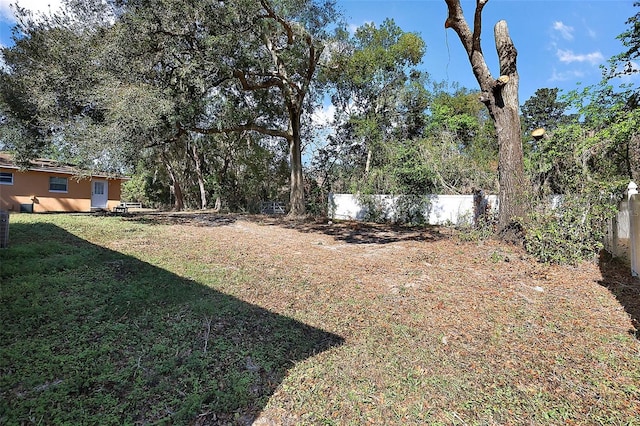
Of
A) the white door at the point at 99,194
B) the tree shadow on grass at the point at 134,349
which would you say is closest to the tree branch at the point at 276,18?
the tree shadow on grass at the point at 134,349

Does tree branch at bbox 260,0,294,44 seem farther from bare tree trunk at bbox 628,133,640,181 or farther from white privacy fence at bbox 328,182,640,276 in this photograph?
bare tree trunk at bbox 628,133,640,181

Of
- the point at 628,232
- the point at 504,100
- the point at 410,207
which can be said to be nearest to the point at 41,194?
the point at 410,207

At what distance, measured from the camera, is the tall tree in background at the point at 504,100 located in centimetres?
641

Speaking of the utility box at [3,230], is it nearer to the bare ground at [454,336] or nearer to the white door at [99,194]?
the bare ground at [454,336]

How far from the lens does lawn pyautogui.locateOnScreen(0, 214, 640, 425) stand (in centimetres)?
202

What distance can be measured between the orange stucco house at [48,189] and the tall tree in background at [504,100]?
12.7 metres

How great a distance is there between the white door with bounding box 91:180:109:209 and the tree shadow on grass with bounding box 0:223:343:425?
559 inches

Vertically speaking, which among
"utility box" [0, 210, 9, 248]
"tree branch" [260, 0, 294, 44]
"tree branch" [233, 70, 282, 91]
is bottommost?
"utility box" [0, 210, 9, 248]

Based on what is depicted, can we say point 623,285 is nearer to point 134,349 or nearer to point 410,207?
point 134,349

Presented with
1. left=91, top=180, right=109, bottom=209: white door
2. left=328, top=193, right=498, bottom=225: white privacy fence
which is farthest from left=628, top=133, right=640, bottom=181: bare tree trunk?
left=91, top=180, right=109, bottom=209: white door

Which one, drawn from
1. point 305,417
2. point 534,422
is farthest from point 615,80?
point 305,417

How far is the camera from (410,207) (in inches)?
488

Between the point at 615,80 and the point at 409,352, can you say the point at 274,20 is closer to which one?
the point at 615,80

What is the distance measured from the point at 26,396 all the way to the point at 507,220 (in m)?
7.31
